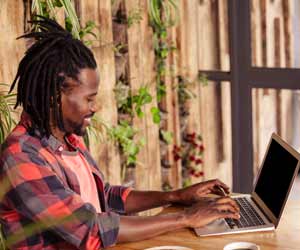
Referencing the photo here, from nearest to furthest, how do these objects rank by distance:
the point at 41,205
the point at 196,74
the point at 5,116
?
the point at 41,205
the point at 5,116
the point at 196,74

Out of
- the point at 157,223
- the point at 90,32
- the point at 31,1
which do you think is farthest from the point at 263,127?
the point at 157,223

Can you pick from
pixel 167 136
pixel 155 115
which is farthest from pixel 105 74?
pixel 167 136

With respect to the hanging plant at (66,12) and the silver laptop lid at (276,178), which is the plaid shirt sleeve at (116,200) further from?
the hanging plant at (66,12)

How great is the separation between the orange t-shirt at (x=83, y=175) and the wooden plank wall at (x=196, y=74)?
1.23 metres

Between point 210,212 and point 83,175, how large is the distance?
0.44 metres

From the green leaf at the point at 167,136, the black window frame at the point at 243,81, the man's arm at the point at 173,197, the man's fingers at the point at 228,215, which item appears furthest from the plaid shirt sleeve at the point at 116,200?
the black window frame at the point at 243,81

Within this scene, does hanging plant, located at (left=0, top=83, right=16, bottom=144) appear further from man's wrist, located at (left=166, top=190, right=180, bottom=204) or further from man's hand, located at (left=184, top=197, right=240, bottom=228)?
man's hand, located at (left=184, top=197, right=240, bottom=228)

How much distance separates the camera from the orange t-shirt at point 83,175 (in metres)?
2.15

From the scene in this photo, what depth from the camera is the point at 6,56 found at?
286cm

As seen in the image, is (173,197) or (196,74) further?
(196,74)

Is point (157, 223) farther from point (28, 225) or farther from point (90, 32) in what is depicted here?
point (90, 32)

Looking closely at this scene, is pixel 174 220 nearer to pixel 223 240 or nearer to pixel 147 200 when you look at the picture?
pixel 223 240

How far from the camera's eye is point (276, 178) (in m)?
2.19

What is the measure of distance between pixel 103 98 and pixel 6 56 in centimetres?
79
